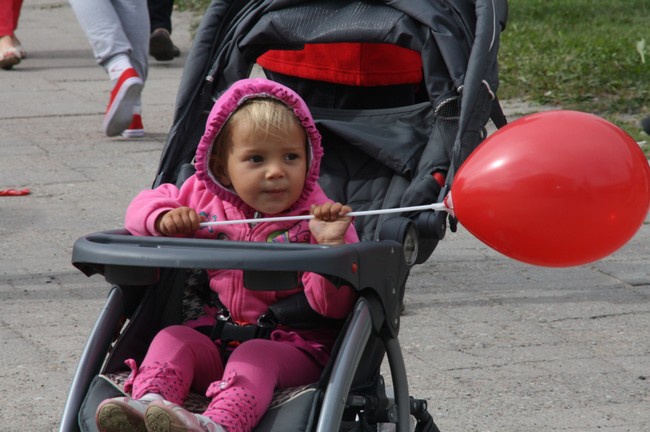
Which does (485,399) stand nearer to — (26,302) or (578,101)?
(26,302)

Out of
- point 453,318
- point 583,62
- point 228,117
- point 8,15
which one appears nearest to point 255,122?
point 228,117

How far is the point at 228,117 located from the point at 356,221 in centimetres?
68

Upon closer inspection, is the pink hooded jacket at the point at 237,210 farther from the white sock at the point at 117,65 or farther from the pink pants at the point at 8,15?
the pink pants at the point at 8,15

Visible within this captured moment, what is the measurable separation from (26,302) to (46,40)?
21.8 feet

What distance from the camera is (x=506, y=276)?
18.8 feet

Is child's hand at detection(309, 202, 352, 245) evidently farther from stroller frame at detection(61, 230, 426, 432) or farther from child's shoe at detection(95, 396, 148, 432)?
child's shoe at detection(95, 396, 148, 432)

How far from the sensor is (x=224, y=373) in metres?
3.11

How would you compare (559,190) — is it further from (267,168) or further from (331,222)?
(267,168)

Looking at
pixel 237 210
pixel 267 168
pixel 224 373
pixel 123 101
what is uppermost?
pixel 267 168

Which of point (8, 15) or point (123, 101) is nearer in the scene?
point (123, 101)

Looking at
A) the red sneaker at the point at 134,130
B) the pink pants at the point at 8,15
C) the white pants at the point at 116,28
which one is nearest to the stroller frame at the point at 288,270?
the white pants at the point at 116,28

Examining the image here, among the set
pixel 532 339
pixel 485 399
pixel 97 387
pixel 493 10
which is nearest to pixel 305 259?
pixel 97 387

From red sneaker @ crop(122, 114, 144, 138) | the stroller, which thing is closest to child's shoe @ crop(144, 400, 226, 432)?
the stroller

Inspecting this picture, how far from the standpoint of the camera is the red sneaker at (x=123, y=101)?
7512 mm
